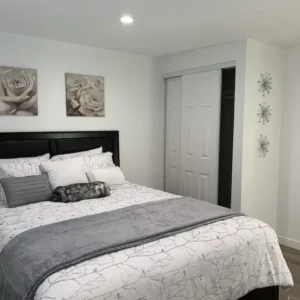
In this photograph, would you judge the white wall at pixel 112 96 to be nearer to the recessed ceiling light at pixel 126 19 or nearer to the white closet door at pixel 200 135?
the white closet door at pixel 200 135

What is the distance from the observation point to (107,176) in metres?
3.16

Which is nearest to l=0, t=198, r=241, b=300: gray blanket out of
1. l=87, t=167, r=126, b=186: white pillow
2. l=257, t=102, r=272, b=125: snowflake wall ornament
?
l=87, t=167, r=126, b=186: white pillow

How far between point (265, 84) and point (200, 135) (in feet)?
3.08

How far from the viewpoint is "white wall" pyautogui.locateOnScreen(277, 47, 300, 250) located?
3.53 metres

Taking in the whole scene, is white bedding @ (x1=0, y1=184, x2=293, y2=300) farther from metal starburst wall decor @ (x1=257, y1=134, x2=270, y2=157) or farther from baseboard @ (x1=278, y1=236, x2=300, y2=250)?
baseboard @ (x1=278, y1=236, x2=300, y2=250)

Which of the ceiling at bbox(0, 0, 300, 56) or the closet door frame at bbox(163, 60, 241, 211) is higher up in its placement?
the ceiling at bbox(0, 0, 300, 56)

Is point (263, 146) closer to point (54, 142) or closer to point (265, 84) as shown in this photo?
point (265, 84)

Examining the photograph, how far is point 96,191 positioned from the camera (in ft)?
9.23

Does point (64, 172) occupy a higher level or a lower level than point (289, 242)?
higher

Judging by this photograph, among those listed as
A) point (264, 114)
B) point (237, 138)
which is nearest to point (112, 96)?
point (237, 138)

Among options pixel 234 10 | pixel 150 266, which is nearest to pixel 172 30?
pixel 234 10

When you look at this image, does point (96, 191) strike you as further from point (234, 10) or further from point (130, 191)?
point (234, 10)

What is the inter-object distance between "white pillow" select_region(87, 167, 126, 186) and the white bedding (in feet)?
1.79

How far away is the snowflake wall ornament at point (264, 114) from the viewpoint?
3385 millimetres
